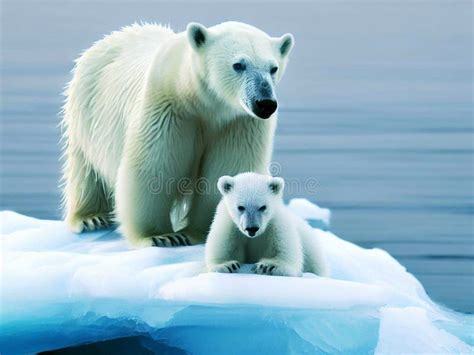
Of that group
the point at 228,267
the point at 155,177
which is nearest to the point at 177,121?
the point at 155,177

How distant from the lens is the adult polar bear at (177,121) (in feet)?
15.7

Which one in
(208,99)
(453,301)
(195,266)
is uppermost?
(208,99)

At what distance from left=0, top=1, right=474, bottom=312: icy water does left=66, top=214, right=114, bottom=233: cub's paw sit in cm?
228

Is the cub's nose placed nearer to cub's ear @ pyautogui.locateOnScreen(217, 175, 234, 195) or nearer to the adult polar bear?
cub's ear @ pyautogui.locateOnScreen(217, 175, 234, 195)

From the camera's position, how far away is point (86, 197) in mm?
5863

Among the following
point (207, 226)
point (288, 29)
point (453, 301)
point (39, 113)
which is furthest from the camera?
point (288, 29)

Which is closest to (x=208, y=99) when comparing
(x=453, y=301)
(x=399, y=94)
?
(x=453, y=301)

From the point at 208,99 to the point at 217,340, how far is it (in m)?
1.13

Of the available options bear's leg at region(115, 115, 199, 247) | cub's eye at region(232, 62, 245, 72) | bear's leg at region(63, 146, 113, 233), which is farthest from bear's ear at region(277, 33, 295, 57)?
bear's leg at region(63, 146, 113, 233)

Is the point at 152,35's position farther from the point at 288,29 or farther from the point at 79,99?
the point at 288,29

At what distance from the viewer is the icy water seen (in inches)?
351

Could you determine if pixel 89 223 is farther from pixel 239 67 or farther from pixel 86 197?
pixel 239 67

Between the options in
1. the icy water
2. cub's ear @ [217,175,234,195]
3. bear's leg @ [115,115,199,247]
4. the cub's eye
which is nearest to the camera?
cub's ear @ [217,175,234,195]

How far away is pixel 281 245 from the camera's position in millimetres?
4445
